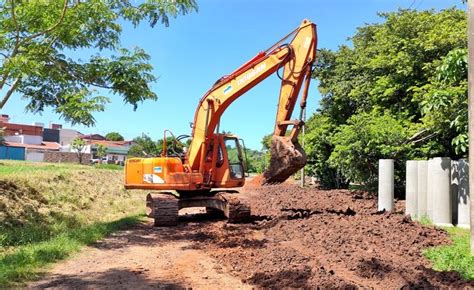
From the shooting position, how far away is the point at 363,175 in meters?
19.1

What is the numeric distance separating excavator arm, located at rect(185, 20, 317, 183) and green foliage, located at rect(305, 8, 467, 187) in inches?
140

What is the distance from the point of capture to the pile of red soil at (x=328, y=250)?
6.56 meters

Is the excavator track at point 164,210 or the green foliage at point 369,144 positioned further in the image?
the green foliage at point 369,144

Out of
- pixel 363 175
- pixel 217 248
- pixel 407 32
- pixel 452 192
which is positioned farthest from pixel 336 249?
pixel 407 32

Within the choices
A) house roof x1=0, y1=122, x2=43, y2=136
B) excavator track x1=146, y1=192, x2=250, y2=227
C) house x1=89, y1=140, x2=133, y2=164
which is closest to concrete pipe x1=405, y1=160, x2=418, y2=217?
excavator track x1=146, y1=192, x2=250, y2=227

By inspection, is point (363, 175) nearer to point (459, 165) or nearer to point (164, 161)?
point (459, 165)

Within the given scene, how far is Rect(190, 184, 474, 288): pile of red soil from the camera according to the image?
656cm

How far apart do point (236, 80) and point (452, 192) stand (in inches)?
258

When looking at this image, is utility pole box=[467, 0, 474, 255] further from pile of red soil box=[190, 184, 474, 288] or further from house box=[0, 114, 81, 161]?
house box=[0, 114, 81, 161]

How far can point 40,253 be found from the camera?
26.6 ft

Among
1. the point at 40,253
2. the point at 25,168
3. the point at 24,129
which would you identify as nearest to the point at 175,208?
the point at 40,253

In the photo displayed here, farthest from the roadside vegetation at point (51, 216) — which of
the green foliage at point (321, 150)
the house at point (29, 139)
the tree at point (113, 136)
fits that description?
the tree at point (113, 136)

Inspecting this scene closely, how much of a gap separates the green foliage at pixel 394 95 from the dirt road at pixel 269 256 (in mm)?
3791

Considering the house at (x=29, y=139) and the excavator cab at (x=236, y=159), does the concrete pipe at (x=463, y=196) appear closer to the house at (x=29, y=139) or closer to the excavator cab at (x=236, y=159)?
the excavator cab at (x=236, y=159)
